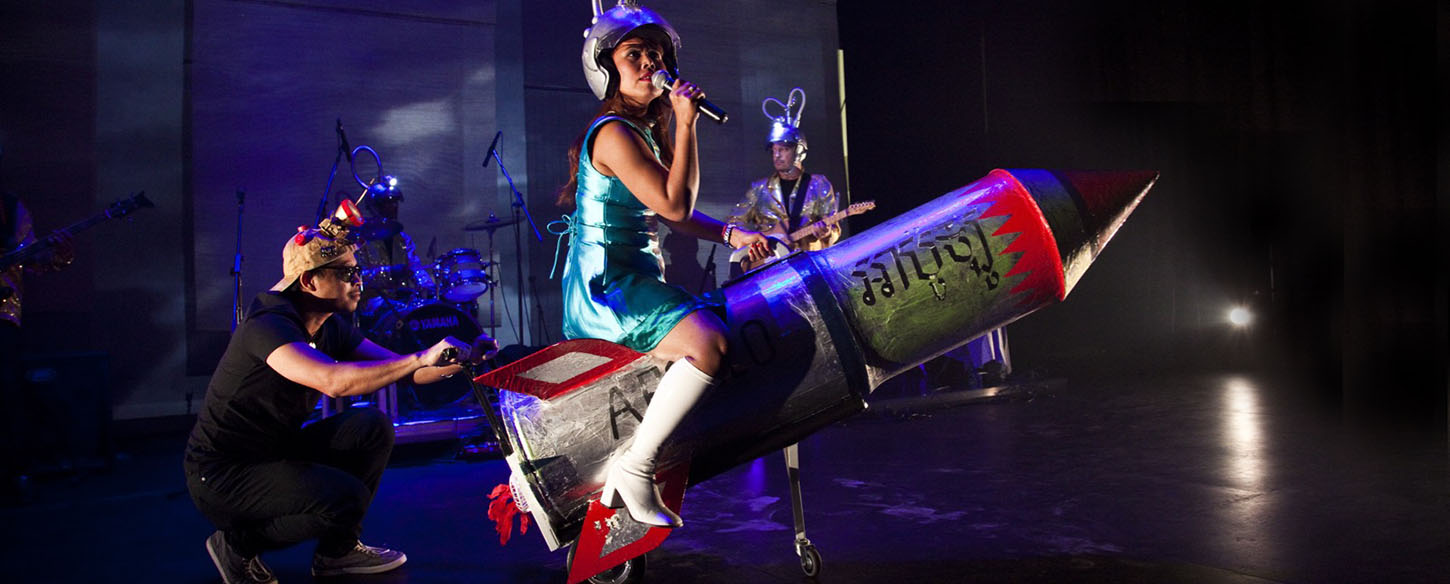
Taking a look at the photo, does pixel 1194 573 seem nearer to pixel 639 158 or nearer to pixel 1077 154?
pixel 639 158

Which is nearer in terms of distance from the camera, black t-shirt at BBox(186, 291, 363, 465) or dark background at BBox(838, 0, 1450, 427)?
black t-shirt at BBox(186, 291, 363, 465)

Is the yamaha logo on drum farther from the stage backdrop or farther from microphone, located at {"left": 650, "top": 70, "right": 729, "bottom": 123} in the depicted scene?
microphone, located at {"left": 650, "top": 70, "right": 729, "bottom": 123}

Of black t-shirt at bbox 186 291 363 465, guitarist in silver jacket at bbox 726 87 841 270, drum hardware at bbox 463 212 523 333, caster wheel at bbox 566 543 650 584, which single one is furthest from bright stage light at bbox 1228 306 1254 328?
black t-shirt at bbox 186 291 363 465

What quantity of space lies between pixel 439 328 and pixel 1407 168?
606 cm

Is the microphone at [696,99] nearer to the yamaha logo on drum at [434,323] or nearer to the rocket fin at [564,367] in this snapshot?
the rocket fin at [564,367]

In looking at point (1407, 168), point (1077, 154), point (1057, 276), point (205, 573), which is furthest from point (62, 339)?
point (1407, 168)

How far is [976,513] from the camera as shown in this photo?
11.8 ft

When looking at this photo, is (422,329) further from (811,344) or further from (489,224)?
(811,344)

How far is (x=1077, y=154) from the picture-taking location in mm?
8734

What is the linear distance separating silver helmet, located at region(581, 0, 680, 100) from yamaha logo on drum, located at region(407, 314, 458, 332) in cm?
410

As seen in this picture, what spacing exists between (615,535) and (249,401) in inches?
53.8

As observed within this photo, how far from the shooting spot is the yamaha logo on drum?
20.9 ft

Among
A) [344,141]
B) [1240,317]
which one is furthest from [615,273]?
[1240,317]

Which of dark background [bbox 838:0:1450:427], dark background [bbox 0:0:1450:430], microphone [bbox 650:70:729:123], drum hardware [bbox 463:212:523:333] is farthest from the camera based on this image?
dark background [bbox 838:0:1450:427]
